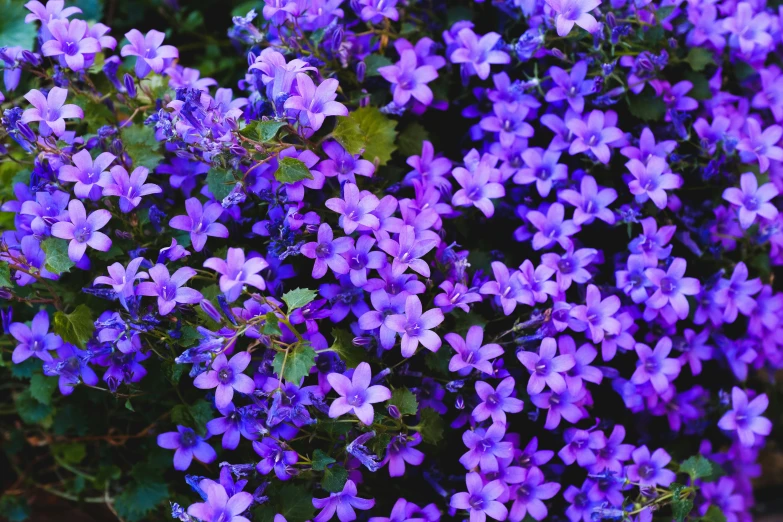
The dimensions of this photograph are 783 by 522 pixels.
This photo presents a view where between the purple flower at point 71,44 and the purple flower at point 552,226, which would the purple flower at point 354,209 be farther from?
the purple flower at point 71,44

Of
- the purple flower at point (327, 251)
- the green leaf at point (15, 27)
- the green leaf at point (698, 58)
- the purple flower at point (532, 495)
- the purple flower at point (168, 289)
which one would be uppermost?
the green leaf at point (698, 58)

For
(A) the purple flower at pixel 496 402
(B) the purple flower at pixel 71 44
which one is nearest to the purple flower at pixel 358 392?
(A) the purple flower at pixel 496 402

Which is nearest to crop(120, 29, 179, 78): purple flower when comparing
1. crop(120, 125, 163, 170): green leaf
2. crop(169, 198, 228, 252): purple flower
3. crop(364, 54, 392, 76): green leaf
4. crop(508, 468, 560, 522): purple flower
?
crop(120, 125, 163, 170): green leaf

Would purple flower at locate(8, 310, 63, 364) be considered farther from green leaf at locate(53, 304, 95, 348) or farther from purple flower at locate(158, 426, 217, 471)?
purple flower at locate(158, 426, 217, 471)

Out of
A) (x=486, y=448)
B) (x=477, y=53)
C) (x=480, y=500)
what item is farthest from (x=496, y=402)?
(x=477, y=53)

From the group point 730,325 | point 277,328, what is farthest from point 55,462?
point 730,325

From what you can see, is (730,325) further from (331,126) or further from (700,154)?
(331,126)
